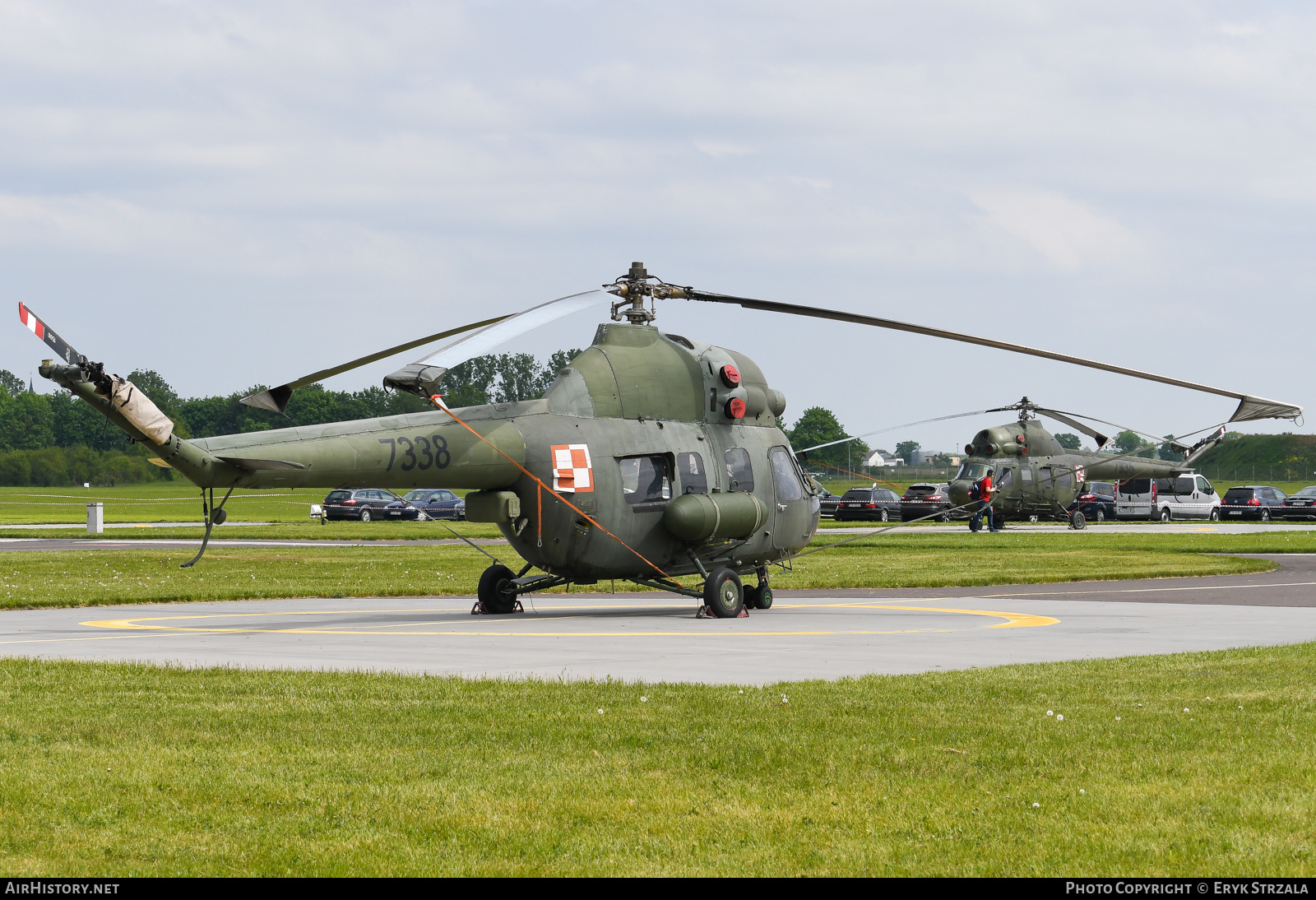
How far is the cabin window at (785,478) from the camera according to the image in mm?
22031

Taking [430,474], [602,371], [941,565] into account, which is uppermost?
[602,371]

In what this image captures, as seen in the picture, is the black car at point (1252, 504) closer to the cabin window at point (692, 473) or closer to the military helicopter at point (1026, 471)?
the military helicopter at point (1026, 471)

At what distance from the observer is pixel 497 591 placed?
2059cm

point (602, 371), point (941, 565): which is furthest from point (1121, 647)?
point (941, 565)

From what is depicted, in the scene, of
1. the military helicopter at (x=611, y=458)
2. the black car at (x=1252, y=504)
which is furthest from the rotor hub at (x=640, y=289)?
the black car at (x=1252, y=504)

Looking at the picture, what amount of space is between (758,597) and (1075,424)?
30199 millimetres

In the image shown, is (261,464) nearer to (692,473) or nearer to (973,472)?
(692,473)

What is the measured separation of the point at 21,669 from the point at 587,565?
8244 millimetres

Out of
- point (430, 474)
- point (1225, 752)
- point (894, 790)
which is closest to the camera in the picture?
point (894, 790)

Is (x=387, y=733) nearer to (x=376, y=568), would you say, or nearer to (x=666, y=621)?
(x=666, y=621)

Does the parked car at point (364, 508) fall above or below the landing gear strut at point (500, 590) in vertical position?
above

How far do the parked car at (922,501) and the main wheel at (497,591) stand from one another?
1488 inches

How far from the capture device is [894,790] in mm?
7652
